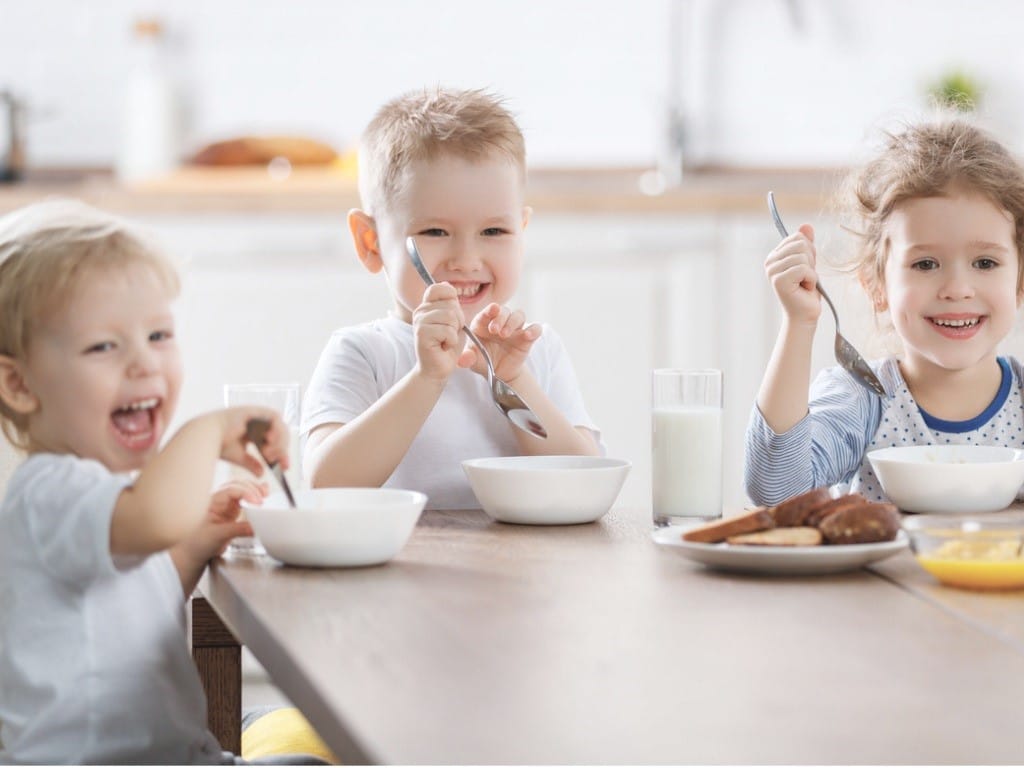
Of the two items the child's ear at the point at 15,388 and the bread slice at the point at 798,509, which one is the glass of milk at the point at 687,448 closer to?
the bread slice at the point at 798,509

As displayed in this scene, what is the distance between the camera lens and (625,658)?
917mm

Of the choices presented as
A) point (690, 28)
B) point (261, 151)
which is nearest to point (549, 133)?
point (690, 28)

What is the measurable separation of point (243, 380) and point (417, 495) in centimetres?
205

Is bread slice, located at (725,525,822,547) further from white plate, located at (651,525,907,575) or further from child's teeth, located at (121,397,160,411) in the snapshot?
child's teeth, located at (121,397,160,411)

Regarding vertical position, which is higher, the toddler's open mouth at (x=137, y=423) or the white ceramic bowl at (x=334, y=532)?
the toddler's open mouth at (x=137, y=423)

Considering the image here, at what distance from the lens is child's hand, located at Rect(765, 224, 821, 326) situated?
1621 millimetres

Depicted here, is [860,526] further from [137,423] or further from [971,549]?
[137,423]

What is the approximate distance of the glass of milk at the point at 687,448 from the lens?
1485 mm

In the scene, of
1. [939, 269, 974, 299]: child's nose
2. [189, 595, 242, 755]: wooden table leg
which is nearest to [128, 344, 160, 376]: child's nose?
[189, 595, 242, 755]: wooden table leg

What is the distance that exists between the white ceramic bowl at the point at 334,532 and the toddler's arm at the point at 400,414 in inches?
12.7

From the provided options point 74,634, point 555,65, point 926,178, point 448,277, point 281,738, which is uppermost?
point 555,65

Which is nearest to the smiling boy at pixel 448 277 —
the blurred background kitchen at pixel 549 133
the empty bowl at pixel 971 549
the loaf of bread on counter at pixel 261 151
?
the empty bowl at pixel 971 549

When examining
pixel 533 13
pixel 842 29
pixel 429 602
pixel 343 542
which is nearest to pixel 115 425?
pixel 343 542

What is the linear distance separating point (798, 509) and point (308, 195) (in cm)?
221
